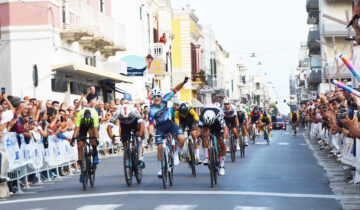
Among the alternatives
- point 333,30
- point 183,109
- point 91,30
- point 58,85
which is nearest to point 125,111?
point 183,109

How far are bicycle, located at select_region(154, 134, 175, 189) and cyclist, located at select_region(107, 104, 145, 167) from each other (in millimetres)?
645

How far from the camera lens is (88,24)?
3356 centimetres

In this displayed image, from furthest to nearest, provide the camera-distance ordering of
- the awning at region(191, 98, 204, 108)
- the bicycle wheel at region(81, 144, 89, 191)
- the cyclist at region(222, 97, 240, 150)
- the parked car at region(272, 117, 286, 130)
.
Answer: the awning at region(191, 98, 204, 108)
the parked car at region(272, 117, 286, 130)
the cyclist at region(222, 97, 240, 150)
the bicycle wheel at region(81, 144, 89, 191)

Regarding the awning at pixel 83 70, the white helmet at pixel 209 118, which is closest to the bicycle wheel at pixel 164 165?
the white helmet at pixel 209 118

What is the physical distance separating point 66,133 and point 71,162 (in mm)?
808

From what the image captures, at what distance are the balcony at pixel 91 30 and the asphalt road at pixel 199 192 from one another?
46.7 ft

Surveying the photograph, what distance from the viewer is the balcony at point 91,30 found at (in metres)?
31.9

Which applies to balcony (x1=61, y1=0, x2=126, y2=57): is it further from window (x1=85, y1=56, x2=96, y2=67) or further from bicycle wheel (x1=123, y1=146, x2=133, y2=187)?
bicycle wheel (x1=123, y1=146, x2=133, y2=187)

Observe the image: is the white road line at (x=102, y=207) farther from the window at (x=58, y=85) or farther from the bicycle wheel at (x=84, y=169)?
the window at (x=58, y=85)

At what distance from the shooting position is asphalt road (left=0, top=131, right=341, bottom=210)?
11371mm

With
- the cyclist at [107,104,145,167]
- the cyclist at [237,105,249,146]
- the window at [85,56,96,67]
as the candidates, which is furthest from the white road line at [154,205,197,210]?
the window at [85,56,96,67]

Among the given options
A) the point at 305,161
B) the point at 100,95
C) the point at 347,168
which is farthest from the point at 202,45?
the point at 347,168

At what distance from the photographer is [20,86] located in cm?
2983

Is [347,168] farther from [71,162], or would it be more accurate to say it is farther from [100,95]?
[100,95]
